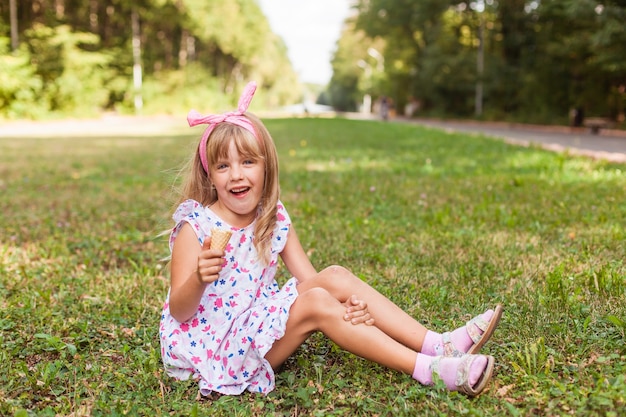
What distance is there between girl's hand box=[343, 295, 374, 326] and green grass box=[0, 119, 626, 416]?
0.86 ft

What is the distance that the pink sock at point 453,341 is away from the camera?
268 cm

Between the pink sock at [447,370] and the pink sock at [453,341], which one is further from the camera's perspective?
the pink sock at [453,341]

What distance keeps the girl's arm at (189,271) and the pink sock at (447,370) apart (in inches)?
37.1

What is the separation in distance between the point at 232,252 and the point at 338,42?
9644cm

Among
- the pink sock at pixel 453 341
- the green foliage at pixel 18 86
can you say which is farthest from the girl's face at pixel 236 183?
the green foliage at pixel 18 86

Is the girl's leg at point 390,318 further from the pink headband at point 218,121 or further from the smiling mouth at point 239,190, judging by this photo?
the pink headband at point 218,121

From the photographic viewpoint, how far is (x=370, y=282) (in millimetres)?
3900

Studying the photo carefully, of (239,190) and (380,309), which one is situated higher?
(239,190)

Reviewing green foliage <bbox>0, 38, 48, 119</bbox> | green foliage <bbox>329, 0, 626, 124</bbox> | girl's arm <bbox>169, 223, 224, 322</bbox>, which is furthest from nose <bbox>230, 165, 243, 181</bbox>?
green foliage <bbox>0, 38, 48, 119</bbox>

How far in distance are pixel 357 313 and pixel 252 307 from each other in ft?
1.66

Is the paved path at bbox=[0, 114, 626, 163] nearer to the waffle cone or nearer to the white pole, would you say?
the white pole

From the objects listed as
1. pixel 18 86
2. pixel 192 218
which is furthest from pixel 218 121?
pixel 18 86

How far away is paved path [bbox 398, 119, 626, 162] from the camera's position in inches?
460

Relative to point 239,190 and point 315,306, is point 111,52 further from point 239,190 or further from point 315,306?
point 315,306
